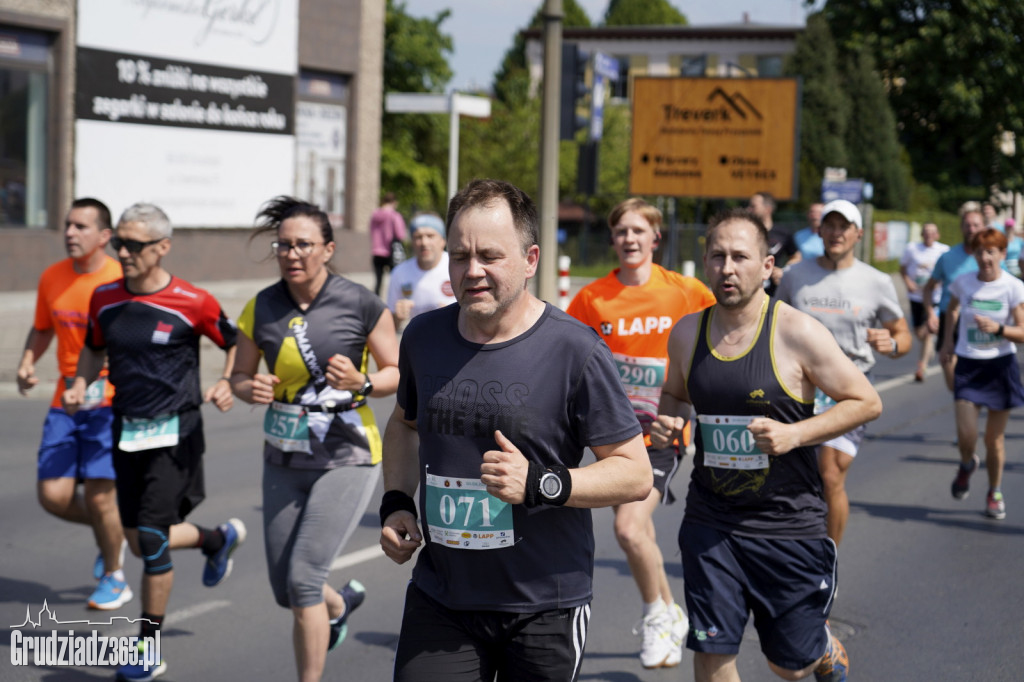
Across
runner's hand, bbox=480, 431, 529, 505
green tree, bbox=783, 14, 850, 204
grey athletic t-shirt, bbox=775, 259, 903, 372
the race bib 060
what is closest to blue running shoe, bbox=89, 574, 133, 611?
the race bib 060

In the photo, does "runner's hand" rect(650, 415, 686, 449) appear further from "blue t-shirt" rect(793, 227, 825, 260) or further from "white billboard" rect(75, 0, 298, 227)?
"white billboard" rect(75, 0, 298, 227)

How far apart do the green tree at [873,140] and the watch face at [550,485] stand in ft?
155

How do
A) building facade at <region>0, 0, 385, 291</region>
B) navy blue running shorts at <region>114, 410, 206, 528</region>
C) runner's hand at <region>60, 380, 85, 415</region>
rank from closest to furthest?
1. navy blue running shorts at <region>114, 410, 206, 528</region>
2. runner's hand at <region>60, 380, 85, 415</region>
3. building facade at <region>0, 0, 385, 291</region>

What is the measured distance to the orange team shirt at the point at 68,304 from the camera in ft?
20.2

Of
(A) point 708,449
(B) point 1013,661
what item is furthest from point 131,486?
(B) point 1013,661

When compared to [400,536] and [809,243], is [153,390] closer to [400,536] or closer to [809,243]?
[400,536]

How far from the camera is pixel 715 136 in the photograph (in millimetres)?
24469

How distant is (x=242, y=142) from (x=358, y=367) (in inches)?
782

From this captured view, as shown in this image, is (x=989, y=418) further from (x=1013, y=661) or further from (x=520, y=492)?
(x=520, y=492)

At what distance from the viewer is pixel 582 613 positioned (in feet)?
10.5

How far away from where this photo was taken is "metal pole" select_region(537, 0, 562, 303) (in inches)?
567

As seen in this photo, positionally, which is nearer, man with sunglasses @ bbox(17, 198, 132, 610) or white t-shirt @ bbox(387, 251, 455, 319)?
man with sunglasses @ bbox(17, 198, 132, 610)

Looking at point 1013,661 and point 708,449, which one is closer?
point 708,449

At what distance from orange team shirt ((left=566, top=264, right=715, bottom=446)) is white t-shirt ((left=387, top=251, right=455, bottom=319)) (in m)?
1.98
